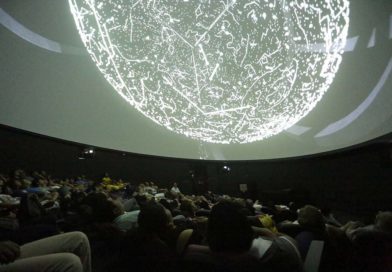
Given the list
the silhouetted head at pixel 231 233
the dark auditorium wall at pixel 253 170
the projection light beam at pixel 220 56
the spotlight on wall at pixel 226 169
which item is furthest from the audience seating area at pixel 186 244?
the spotlight on wall at pixel 226 169

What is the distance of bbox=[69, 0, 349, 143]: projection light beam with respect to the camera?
289 cm

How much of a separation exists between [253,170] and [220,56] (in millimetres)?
3747

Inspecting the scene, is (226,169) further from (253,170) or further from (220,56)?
(220,56)

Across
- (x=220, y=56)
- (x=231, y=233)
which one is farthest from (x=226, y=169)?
(x=231, y=233)

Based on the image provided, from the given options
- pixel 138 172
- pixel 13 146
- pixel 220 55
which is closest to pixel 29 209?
pixel 220 55

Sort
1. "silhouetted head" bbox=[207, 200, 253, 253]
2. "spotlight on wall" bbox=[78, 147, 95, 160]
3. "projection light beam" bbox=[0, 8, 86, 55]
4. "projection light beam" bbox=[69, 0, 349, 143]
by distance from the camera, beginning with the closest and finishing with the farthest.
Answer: "silhouetted head" bbox=[207, 200, 253, 253], "projection light beam" bbox=[69, 0, 349, 143], "projection light beam" bbox=[0, 8, 86, 55], "spotlight on wall" bbox=[78, 147, 95, 160]

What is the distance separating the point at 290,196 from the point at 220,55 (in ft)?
9.61

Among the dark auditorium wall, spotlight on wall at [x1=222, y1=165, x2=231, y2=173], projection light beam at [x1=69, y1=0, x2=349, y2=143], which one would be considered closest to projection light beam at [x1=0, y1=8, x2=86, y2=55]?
projection light beam at [x1=69, y1=0, x2=349, y2=143]

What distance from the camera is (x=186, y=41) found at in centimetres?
324

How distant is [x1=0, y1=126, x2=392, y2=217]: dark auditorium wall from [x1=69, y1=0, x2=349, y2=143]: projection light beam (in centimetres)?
141

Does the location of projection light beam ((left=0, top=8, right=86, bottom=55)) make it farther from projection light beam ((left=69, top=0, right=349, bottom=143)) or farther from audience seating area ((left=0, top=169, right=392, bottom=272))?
audience seating area ((left=0, top=169, right=392, bottom=272))

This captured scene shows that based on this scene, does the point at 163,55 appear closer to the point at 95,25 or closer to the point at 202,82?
Answer: the point at 202,82

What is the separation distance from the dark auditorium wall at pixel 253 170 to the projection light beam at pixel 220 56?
55.4 inches

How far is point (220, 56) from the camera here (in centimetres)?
334
